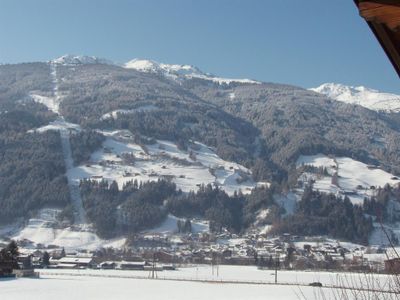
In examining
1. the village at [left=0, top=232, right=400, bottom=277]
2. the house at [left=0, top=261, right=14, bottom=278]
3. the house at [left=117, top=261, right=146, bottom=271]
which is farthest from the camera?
the village at [left=0, top=232, right=400, bottom=277]

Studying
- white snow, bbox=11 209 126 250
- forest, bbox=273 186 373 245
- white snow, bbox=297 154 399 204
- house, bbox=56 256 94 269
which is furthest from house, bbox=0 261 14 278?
white snow, bbox=297 154 399 204

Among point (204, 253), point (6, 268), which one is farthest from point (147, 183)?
point (6, 268)

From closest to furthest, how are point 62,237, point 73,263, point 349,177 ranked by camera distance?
point 73,263, point 62,237, point 349,177

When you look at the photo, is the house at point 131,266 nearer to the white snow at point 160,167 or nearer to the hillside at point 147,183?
the hillside at point 147,183

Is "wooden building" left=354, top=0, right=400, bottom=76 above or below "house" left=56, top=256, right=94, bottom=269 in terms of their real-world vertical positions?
A: above

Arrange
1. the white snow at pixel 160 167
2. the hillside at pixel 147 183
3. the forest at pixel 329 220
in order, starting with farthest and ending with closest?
the white snow at pixel 160 167
the hillside at pixel 147 183
the forest at pixel 329 220

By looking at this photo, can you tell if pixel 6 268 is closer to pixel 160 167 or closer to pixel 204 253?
pixel 204 253

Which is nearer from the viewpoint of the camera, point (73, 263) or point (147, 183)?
point (73, 263)

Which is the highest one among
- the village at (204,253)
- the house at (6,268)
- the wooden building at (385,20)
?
the wooden building at (385,20)

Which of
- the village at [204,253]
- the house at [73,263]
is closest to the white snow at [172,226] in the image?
the village at [204,253]

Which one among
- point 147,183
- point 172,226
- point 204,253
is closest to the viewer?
point 204,253

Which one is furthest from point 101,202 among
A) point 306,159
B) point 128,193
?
point 306,159

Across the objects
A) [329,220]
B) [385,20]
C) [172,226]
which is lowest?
[172,226]

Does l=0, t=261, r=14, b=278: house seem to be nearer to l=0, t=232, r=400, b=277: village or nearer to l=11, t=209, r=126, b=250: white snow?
l=0, t=232, r=400, b=277: village
